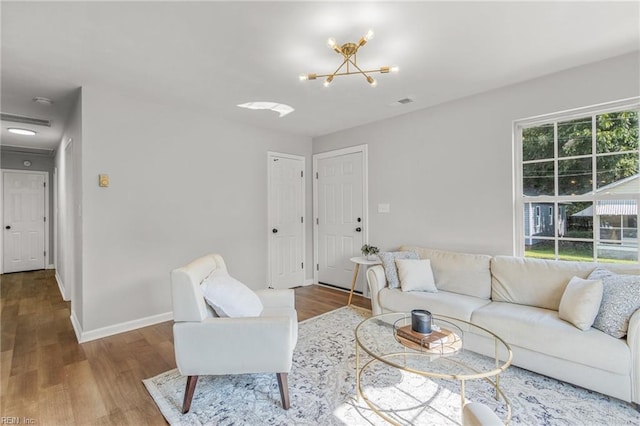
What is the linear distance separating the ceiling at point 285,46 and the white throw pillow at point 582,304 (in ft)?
5.73

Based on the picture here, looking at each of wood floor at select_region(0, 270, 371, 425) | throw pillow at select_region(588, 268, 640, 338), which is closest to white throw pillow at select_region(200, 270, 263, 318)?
wood floor at select_region(0, 270, 371, 425)

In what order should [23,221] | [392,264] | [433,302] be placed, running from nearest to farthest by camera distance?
1. [433,302]
2. [392,264]
3. [23,221]

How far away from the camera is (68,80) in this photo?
2.72 meters

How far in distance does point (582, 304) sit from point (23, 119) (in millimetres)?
5989

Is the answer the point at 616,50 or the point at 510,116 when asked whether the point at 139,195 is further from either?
the point at 616,50

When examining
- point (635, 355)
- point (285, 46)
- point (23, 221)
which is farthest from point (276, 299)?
point (23, 221)

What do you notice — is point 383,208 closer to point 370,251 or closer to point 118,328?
point 370,251

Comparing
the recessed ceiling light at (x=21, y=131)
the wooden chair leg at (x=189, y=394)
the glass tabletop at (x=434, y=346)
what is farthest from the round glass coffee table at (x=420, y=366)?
the recessed ceiling light at (x=21, y=131)

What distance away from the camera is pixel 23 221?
5859mm

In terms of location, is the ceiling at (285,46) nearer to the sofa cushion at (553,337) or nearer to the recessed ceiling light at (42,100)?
the recessed ceiling light at (42,100)

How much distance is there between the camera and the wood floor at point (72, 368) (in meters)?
1.83

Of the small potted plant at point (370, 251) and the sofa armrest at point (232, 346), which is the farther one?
the small potted plant at point (370, 251)

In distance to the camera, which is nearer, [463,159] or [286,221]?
[463,159]

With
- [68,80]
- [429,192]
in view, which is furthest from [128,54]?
[429,192]
